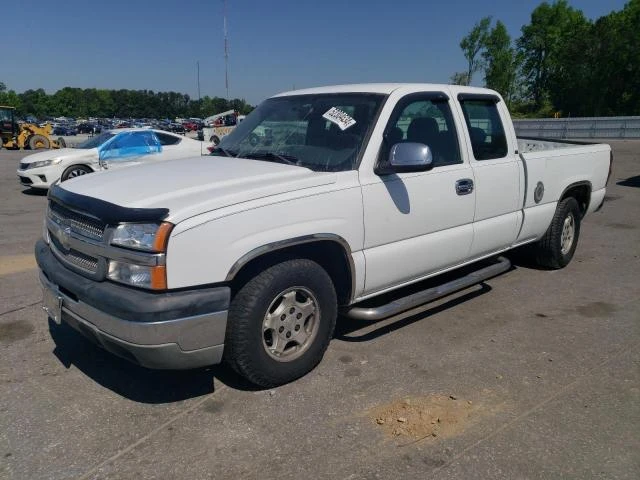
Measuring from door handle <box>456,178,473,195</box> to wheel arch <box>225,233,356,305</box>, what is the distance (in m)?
1.25

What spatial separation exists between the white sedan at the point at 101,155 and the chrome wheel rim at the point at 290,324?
8.64 m

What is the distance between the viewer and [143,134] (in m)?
12.8

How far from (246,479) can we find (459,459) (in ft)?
3.53

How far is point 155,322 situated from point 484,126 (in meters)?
3.40

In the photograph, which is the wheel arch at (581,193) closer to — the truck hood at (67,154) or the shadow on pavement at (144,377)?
the shadow on pavement at (144,377)

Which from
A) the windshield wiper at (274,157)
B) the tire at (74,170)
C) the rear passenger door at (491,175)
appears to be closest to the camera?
the windshield wiper at (274,157)

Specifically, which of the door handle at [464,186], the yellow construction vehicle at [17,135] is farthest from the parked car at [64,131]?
the door handle at [464,186]

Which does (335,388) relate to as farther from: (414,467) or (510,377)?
(510,377)

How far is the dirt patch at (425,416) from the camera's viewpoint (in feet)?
10.0

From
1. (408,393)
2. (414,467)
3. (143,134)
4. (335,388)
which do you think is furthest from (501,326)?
(143,134)

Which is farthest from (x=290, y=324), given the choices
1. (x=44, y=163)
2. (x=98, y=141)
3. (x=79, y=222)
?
(x=98, y=141)

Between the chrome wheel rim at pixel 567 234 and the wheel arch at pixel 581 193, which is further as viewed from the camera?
the chrome wheel rim at pixel 567 234

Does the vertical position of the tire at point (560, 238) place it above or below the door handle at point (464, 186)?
below

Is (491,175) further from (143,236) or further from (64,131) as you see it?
(64,131)
